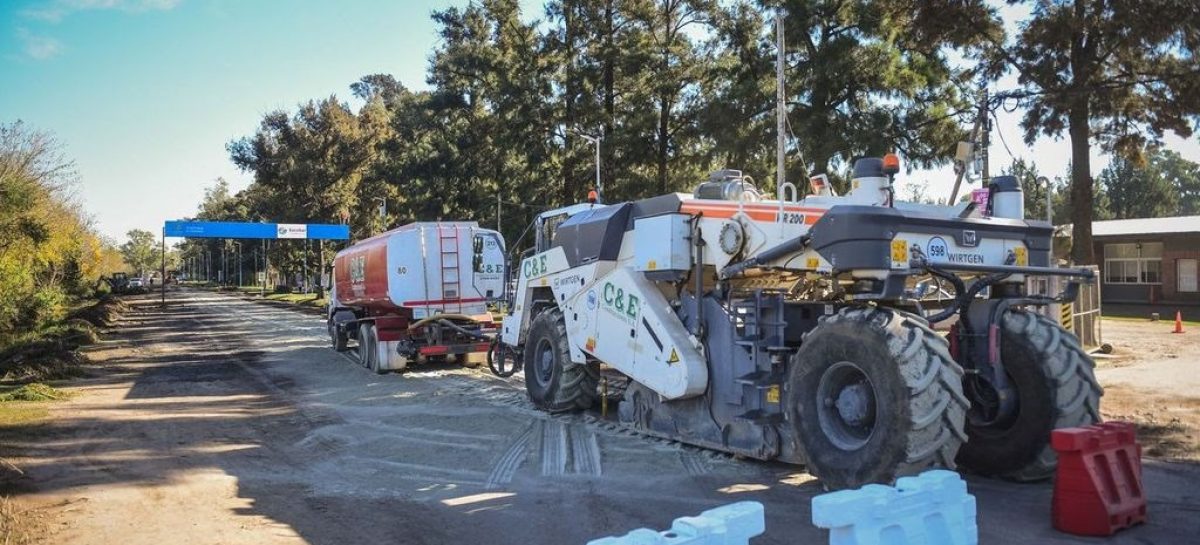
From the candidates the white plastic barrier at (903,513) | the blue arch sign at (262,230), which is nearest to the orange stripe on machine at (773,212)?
the white plastic barrier at (903,513)

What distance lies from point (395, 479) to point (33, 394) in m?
9.01

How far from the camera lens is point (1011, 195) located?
7.56m

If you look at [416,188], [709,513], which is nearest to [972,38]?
[709,513]

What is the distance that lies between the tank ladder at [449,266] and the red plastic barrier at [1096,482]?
12437 mm

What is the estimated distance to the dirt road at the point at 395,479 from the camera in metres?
5.97

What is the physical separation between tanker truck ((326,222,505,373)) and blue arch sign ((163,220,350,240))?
3273 cm

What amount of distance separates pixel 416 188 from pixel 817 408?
29.8m

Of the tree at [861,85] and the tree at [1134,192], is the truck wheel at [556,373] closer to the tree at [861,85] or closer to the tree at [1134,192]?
the tree at [861,85]

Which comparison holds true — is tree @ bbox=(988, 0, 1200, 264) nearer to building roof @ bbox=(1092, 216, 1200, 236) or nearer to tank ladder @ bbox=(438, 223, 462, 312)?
tank ladder @ bbox=(438, 223, 462, 312)

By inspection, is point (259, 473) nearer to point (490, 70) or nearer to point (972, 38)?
point (972, 38)

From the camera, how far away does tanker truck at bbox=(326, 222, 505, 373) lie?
53.0 ft

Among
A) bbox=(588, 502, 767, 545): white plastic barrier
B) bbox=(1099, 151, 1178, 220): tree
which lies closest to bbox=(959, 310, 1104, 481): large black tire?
bbox=(588, 502, 767, 545): white plastic barrier

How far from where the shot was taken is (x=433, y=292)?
16375mm

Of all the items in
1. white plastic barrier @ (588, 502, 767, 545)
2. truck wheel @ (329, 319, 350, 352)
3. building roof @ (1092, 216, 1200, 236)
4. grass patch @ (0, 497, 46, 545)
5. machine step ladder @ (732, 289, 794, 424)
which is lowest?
grass patch @ (0, 497, 46, 545)
